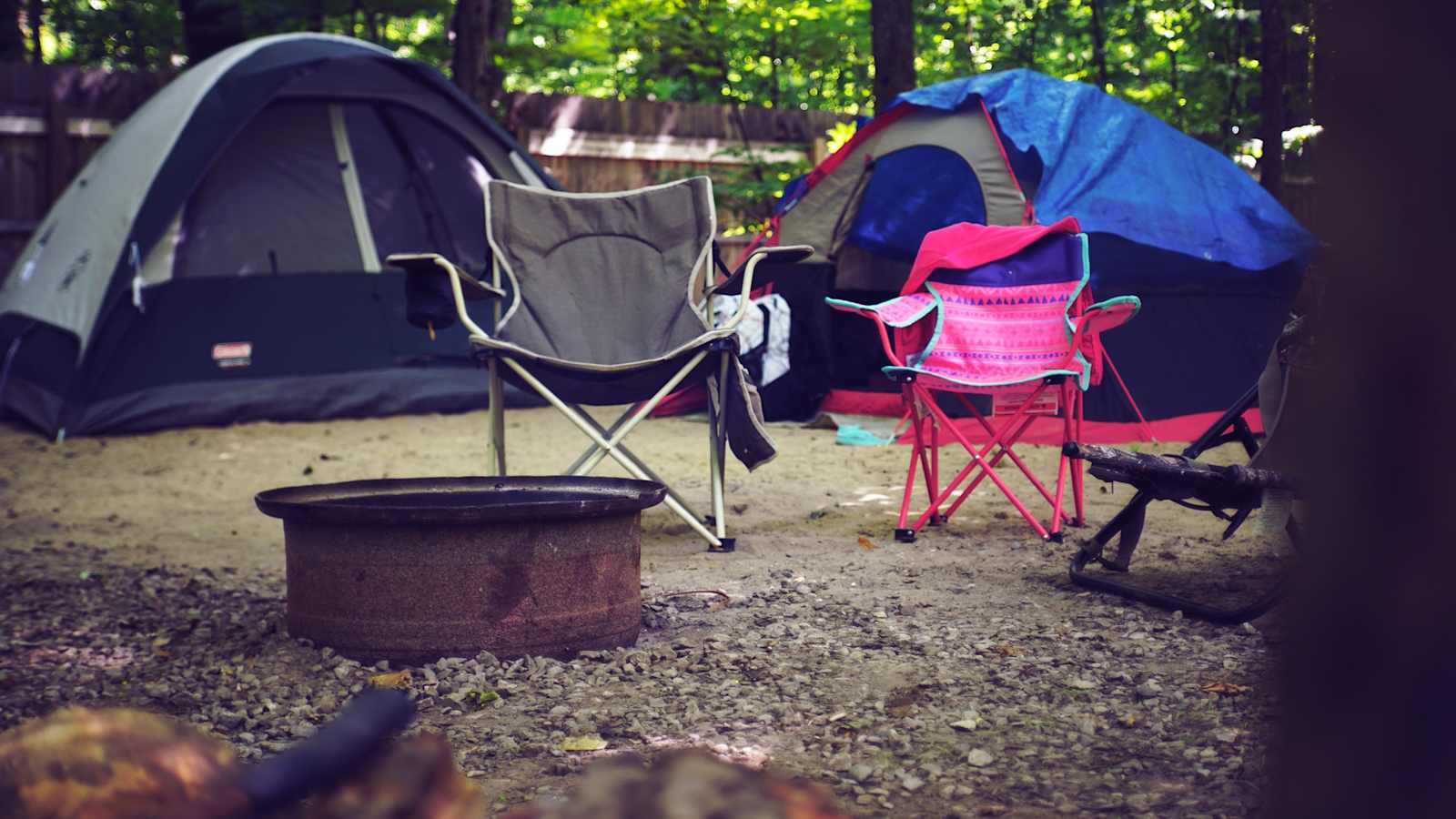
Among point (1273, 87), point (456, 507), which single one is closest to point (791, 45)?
point (1273, 87)

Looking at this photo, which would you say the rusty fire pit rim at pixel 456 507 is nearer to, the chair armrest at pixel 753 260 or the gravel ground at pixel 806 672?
the gravel ground at pixel 806 672

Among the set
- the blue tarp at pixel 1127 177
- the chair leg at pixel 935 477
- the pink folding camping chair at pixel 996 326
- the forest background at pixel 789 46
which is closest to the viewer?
the pink folding camping chair at pixel 996 326

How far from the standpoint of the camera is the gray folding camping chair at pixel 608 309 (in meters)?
3.70

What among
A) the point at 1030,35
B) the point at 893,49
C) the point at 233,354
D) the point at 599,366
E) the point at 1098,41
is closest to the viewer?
the point at 599,366

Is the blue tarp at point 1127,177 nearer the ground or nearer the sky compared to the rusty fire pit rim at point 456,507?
nearer the sky

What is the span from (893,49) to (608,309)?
3.85 meters

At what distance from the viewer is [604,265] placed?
4.36 meters

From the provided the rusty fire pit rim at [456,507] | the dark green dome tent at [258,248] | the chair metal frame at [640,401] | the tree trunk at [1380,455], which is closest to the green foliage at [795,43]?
the dark green dome tent at [258,248]

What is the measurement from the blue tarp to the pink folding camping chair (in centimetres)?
166

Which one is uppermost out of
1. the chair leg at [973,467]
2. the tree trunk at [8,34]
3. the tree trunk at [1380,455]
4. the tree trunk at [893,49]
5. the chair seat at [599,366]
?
the tree trunk at [8,34]

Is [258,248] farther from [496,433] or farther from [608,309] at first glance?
[496,433]

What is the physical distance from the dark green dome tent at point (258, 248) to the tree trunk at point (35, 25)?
5.77 meters

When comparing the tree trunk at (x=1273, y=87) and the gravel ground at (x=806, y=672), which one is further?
the tree trunk at (x=1273, y=87)

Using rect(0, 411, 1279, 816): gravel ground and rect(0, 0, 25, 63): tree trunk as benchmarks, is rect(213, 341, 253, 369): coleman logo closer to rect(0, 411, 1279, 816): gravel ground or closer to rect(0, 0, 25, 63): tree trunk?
rect(0, 411, 1279, 816): gravel ground
